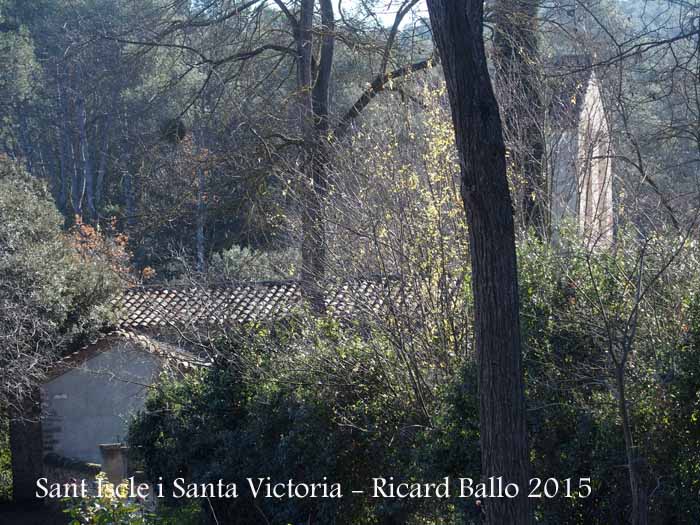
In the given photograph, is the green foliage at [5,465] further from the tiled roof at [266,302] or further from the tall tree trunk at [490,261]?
the tall tree trunk at [490,261]

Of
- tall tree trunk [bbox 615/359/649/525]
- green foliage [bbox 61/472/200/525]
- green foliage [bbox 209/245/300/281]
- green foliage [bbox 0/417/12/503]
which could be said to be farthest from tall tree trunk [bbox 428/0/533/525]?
green foliage [bbox 0/417/12/503]

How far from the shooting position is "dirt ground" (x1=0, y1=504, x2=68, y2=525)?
15.3m

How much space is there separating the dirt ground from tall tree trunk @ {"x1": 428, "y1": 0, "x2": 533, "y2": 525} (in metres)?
12.3

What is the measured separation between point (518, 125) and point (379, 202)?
209 centimetres

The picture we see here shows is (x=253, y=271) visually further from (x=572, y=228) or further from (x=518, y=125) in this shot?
(x=572, y=228)

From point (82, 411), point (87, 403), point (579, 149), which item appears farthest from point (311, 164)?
point (82, 411)

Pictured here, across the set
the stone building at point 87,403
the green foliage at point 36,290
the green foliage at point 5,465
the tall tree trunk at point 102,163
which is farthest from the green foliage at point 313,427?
the tall tree trunk at point 102,163

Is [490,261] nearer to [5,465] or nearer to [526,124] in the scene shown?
[526,124]

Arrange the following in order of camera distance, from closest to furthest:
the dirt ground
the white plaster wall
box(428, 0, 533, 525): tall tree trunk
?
box(428, 0, 533, 525): tall tree trunk, the dirt ground, the white plaster wall

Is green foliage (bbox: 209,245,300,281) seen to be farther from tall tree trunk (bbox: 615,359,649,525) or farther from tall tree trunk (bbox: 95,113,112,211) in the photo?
tall tree trunk (bbox: 95,113,112,211)

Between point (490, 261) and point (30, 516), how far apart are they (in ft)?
50.7

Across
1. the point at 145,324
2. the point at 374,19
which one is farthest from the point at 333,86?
the point at 145,324

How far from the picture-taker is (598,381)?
5324 millimetres

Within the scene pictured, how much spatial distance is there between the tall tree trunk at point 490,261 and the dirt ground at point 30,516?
482 inches
